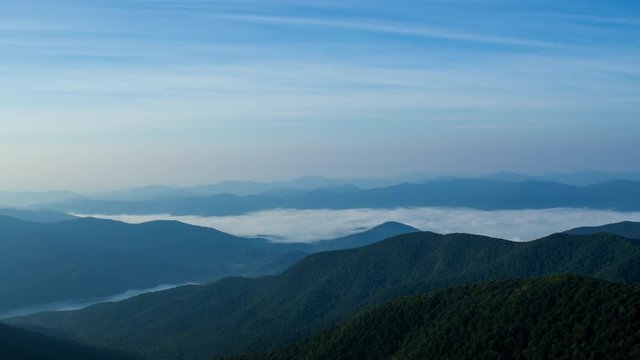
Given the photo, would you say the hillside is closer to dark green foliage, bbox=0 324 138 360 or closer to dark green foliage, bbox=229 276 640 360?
dark green foliage, bbox=0 324 138 360

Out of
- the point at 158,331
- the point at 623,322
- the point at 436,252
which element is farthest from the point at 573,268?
the point at 158,331

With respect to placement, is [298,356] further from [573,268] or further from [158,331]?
[158,331]

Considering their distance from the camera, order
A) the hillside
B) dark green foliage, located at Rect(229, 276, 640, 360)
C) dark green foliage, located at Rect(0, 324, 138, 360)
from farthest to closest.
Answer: the hillside, dark green foliage, located at Rect(0, 324, 138, 360), dark green foliage, located at Rect(229, 276, 640, 360)

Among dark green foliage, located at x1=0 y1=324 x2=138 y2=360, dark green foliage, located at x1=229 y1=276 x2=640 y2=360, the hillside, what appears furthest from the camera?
the hillside

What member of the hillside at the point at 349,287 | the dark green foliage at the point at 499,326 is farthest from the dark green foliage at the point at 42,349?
the dark green foliage at the point at 499,326

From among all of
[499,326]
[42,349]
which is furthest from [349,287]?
[499,326]

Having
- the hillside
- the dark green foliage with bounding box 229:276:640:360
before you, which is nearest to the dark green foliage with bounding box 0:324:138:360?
the hillside
